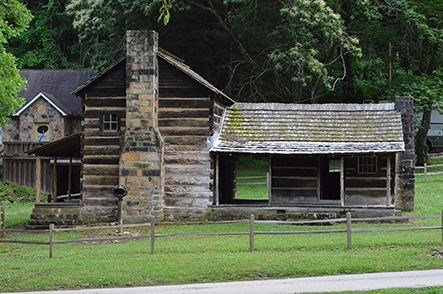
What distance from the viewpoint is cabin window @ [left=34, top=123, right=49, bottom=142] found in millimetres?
36938

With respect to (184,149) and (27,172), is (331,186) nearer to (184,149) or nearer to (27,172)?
(184,149)

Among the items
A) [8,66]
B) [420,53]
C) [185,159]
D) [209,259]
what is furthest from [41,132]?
[420,53]

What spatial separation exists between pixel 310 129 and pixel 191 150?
5.06m

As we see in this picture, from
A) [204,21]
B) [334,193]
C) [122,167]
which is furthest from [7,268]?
[204,21]

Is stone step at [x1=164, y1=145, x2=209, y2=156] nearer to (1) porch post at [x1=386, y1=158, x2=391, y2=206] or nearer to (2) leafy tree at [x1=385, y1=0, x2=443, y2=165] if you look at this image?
(1) porch post at [x1=386, y1=158, x2=391, y2=206]

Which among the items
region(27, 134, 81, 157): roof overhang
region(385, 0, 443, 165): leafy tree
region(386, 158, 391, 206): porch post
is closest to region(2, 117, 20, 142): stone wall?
region(27, 134, 81, 157): roof overhang

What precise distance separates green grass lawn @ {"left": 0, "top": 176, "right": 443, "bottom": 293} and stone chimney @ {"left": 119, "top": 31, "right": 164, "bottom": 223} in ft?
10.6

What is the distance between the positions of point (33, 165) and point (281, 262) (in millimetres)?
22984

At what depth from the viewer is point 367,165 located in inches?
898

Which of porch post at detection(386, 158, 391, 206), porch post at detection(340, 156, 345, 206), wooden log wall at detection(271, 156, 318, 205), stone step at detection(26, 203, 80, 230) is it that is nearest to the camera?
porch post at detection(386, 158, 391, 206)

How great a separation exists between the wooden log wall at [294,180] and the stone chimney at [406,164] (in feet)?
11.9

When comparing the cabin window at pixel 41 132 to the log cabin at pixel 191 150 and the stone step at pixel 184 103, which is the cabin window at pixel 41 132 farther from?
the stone step at pixel 184 103

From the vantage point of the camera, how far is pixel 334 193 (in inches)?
987

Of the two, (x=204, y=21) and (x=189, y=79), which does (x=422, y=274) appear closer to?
(x=189, y=79)
